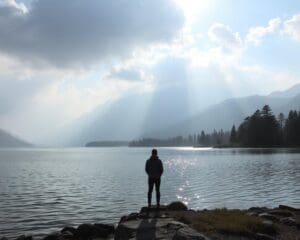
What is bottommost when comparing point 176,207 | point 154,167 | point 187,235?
point 176,207

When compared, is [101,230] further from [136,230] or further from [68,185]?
[68,185]

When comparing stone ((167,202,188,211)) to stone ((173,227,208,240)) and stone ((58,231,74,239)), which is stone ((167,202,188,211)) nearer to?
stone ((58,231,74,239))

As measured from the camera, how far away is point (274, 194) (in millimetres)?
41812

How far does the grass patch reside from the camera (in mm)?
18587

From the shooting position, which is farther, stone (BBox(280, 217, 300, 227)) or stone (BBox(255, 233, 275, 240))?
stone (BBox(280, 217, 300, 227))

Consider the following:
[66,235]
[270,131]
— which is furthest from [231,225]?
[270,131]

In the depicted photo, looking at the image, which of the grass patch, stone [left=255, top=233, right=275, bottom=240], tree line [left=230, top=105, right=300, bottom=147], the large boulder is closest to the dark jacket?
the grass patch

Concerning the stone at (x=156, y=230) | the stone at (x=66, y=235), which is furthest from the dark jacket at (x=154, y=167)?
the stone at (x=66, y=235)

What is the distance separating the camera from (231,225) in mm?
19031

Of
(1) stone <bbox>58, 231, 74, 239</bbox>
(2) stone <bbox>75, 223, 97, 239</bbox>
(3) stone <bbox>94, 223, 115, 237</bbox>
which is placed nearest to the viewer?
(1) stone <bbox>58, 231, 74, 239</bbox>

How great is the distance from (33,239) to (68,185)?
98.8ft

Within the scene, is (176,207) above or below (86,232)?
above

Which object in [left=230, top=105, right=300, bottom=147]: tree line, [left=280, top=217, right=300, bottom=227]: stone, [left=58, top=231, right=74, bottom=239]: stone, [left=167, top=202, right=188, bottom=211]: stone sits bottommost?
[left=58, top=231, right=74, bottom=239]: stone

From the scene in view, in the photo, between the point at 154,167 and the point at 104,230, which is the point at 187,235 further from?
the point at 104,230
